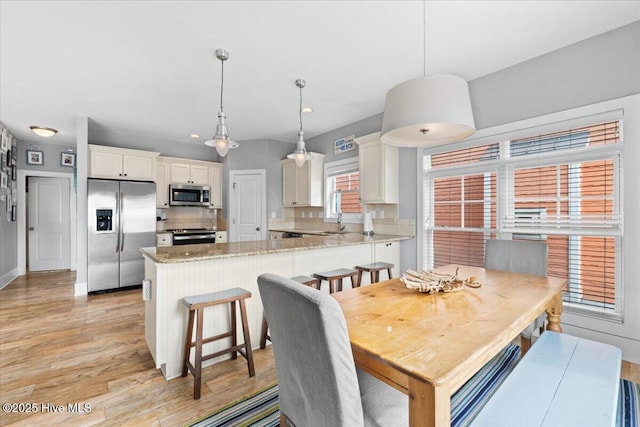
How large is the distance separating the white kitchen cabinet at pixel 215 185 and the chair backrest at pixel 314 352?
17.5ft

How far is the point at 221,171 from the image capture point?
20.3 ft

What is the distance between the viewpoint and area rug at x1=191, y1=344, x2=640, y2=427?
1.72 metres

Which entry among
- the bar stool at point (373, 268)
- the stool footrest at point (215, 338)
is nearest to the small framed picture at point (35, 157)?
the stool footrest at point (215, 338)

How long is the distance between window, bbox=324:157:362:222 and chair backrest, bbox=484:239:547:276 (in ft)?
7.40

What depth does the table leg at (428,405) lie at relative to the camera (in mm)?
877

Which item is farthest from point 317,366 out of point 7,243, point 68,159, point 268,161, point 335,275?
point 68,159

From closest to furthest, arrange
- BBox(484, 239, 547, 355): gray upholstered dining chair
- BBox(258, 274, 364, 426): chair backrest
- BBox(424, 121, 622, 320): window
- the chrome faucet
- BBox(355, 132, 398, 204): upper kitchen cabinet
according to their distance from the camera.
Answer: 1. BBox(258, 274, 364, 426): chair backrest
2. BBox(484, 239, 547, 355): gray upholstered dining chair
3. BBox(424, 121, 622, 320): window
4. BBox(355, 132, 398, 204): upper kitchen cabinet
5. the chrome faucet

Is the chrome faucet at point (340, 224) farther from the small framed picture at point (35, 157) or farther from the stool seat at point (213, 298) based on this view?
the small framed picture at point (35, 157)

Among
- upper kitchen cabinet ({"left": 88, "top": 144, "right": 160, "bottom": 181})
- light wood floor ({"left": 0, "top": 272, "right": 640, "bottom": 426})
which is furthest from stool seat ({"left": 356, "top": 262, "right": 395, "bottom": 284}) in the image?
upper kitchen cabinet ({"left": 88, "top": 144, "right": 160, "bottom": 181})

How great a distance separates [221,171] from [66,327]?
3731 millimetres

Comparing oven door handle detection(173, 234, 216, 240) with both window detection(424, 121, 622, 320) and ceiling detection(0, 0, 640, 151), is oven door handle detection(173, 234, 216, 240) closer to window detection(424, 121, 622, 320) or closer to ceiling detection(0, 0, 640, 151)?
ceiling detection(0, 0, 640, 151)

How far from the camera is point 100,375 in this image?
221 centimetres

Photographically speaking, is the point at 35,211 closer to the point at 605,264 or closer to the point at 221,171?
the point at 221,171

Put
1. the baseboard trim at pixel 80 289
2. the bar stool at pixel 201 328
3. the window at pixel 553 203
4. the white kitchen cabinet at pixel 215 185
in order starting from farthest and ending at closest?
the white kitchen cabinet at pixel 215 185
the baseboard trim at pixel 80 289
the window at pixel 553 203
the bar stool at pixel 201 328
